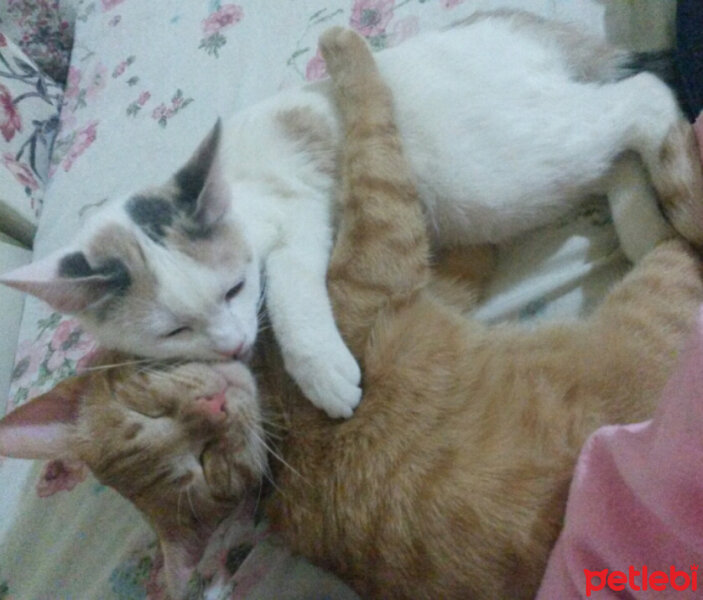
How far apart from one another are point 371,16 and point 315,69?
0.17 m

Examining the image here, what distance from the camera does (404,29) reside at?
1.31 meters

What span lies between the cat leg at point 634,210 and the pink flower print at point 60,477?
3.49ft

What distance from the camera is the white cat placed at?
2.85 feet

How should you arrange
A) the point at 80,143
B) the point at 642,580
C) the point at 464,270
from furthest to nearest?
the point at 80,143
the point at 464,270
the point at 642,580

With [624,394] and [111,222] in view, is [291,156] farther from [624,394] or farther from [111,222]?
[624,394]

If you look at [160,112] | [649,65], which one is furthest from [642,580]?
[160,112]

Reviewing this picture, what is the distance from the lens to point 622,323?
34.2 inches

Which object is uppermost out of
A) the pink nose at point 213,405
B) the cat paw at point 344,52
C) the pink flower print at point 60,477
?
the cat paw at point 344,52

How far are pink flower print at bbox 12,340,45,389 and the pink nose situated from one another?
711 millimetres

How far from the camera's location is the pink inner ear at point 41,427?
34.7 inches

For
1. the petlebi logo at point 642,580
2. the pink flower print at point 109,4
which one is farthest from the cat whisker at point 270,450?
the pink flower print at point 109,4

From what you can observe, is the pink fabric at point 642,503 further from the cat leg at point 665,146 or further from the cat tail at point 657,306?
the cat leg at point 665,146

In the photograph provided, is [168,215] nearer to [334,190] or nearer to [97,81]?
[334,190]

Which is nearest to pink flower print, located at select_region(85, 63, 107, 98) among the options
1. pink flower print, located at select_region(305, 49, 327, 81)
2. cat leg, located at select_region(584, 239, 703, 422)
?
pink flower print, located at select_region(305, 49, 327, 81)
